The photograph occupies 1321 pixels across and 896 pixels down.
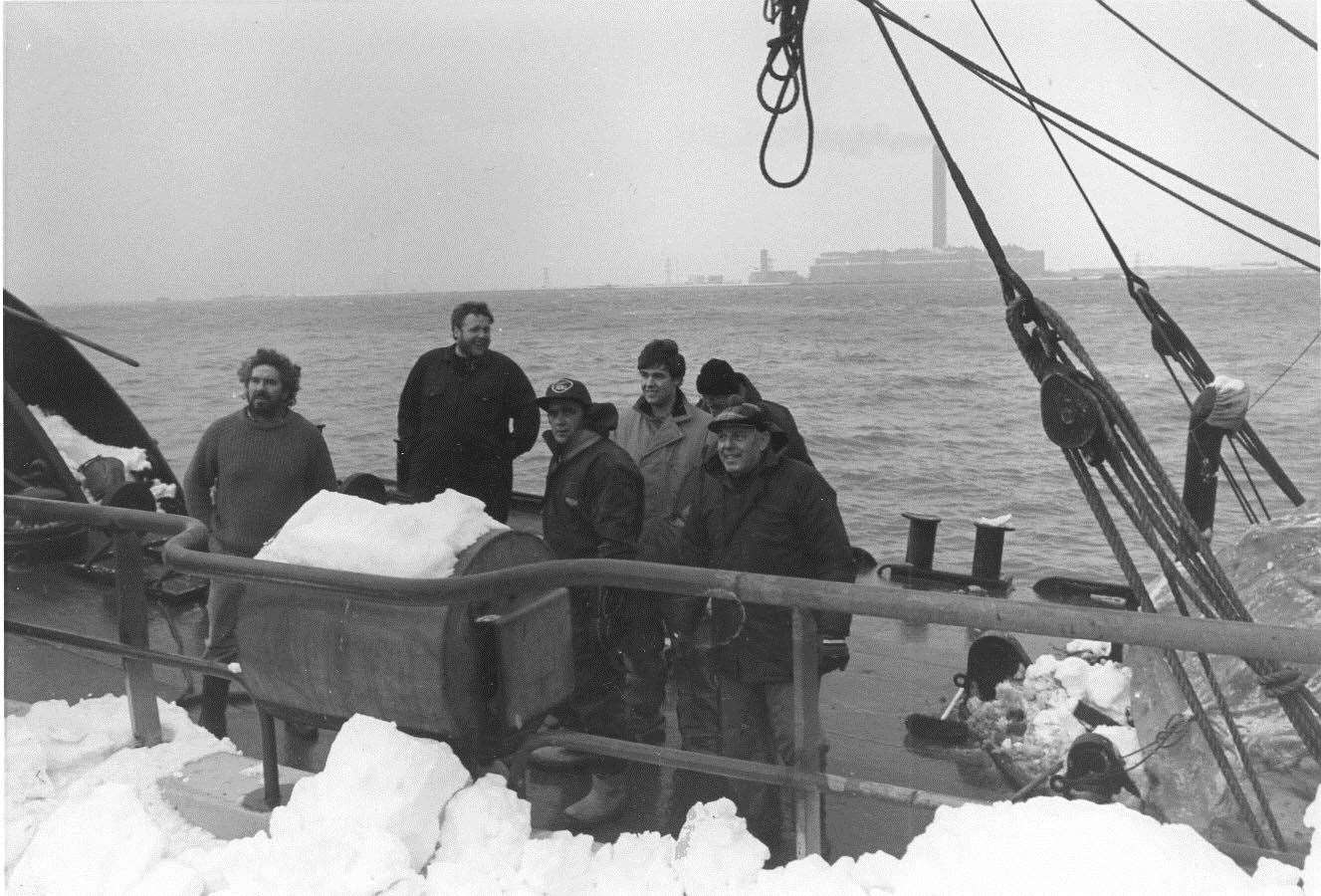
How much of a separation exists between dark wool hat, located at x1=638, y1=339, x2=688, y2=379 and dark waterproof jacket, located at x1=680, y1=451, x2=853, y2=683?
1.38m

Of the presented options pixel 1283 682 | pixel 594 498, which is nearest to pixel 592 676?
pixel 594 498

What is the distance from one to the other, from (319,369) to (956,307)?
6446 centimetres

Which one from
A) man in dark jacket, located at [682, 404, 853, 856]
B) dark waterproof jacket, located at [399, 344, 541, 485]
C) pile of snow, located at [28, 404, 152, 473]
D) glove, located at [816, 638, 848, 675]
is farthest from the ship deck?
pile of snow, located at [28, 404, 152, 473]

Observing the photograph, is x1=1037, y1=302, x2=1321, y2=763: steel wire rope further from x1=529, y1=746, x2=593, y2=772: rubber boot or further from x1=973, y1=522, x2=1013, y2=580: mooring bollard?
x1=973, y1=522, x2=1013, y2=580: mooring bollard

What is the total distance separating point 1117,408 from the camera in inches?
164

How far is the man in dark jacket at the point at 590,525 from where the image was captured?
453 centimetres

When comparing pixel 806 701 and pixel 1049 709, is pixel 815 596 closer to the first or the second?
pixel 806 701

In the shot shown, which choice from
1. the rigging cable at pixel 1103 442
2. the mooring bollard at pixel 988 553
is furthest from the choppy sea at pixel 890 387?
the rigging cable at pixel 1103 442

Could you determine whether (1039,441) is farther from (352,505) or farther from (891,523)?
Answer: (352,505)

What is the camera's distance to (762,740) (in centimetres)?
406

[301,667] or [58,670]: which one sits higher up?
[301,667]

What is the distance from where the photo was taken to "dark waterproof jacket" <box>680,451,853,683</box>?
12.8 feet

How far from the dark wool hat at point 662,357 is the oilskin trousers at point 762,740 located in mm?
1788

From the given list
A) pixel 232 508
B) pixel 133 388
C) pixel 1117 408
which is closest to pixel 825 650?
pixel 1117 408
